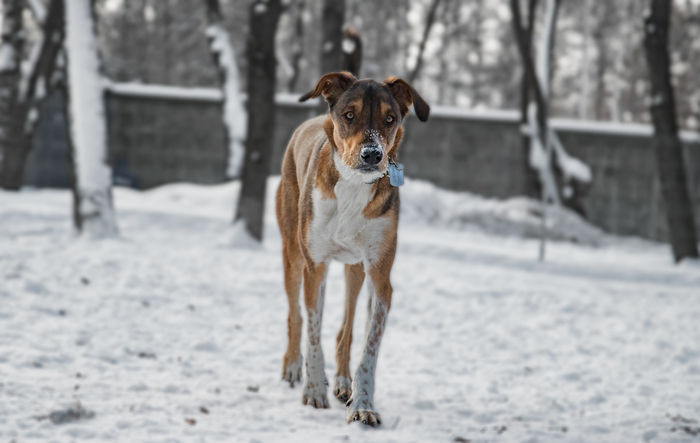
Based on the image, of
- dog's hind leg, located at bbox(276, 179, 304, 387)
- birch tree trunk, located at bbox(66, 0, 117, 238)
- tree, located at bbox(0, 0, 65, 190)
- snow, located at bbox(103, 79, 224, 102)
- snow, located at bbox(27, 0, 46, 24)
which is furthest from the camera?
snow, located at bbox(103, 79, 224, 102)

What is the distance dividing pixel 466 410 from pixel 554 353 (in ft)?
7.34

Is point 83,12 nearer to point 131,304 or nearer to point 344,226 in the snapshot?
point 131,304

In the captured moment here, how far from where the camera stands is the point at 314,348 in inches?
147

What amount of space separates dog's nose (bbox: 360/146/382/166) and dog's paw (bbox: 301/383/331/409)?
1469 mm

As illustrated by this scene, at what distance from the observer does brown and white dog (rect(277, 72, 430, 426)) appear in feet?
10.7

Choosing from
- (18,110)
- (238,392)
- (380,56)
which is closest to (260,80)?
(238,392)

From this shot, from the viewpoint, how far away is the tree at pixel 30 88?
1521cm

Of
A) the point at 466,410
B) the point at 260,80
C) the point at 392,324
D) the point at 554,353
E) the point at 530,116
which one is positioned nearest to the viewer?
the point at 466,410

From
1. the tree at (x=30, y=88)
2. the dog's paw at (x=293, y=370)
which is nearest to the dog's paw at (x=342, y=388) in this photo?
the dog's paw at (x=293, y=370)

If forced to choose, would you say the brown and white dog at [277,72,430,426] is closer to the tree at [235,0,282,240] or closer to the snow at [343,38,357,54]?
the snow at [343,38,357,54]

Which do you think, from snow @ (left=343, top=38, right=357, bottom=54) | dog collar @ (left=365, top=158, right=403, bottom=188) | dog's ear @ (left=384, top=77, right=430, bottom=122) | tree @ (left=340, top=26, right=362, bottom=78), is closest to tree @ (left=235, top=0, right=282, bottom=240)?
tree @ (left=340, top=26, right=362, bottom=78)

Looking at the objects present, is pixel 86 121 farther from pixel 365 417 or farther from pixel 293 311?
pixel 365 417

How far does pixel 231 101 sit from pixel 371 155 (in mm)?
15345

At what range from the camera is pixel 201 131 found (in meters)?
19.0
